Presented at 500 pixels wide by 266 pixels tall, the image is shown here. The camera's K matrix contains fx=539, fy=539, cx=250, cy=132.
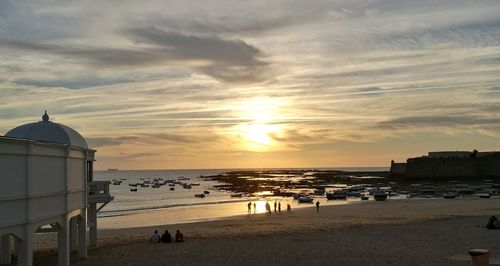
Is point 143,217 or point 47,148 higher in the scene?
point 47,148

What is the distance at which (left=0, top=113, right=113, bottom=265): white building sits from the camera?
14.9 metres

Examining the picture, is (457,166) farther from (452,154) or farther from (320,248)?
(320,248)

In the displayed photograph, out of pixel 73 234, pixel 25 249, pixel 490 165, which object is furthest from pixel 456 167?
pixel 25 249

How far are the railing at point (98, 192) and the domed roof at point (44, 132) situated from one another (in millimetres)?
4481

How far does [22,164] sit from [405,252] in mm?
17576

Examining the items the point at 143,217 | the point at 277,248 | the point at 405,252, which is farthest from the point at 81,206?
the point at 143,217

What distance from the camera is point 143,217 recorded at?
61719 millimetres

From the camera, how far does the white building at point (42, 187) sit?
14.9 m

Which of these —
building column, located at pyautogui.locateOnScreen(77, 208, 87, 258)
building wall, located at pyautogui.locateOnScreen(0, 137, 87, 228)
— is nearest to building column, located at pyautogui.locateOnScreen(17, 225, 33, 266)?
building wall, located at pyautogui.locateOnScreen(0, 137, 87, 228)

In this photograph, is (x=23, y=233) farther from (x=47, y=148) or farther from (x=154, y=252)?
(x=154, y=252)

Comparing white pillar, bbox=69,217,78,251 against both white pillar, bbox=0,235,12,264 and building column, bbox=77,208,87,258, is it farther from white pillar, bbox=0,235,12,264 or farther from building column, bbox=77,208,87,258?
white pillar, bbox=0,235,12,264

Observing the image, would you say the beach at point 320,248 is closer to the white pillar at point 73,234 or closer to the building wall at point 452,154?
the white pillar at point 73,234

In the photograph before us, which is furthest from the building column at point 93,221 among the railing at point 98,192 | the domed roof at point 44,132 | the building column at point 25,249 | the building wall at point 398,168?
the building wall at point 398,168

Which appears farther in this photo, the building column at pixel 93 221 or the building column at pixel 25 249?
the building column at pixel 93 221
